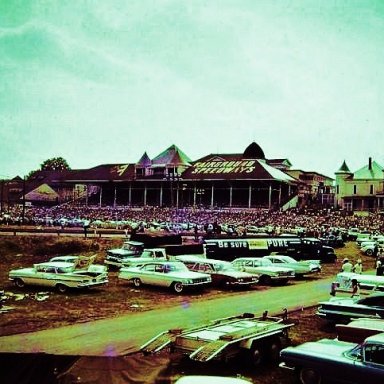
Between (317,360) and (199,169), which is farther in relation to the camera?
(199,169)

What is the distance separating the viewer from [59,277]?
1962 cm

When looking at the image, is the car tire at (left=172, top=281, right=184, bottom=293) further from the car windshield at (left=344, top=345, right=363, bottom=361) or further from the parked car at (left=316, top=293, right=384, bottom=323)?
the car windshield at (left=344, top=345, right=363, bottom=361)

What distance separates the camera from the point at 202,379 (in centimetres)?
746

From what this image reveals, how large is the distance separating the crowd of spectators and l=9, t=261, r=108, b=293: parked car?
86.2 ft

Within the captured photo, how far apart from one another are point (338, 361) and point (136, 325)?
6.95 meters

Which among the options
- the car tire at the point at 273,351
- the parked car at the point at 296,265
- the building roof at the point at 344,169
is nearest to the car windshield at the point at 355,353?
the car tire at the point at 273,351

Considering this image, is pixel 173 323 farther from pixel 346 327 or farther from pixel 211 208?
pixel 211 208

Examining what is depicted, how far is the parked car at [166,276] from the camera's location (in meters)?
20.0

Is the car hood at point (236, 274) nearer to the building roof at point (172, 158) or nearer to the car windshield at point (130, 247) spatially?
the car windshield at point (130, 247)

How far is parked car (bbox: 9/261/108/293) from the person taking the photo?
767 inches

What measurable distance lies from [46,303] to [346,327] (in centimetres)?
1031

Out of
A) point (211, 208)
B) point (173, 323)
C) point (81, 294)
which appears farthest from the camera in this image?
A: point (211, 208)

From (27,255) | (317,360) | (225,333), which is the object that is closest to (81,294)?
(225,333)

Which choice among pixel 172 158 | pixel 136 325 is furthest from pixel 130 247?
pixel 172 158
